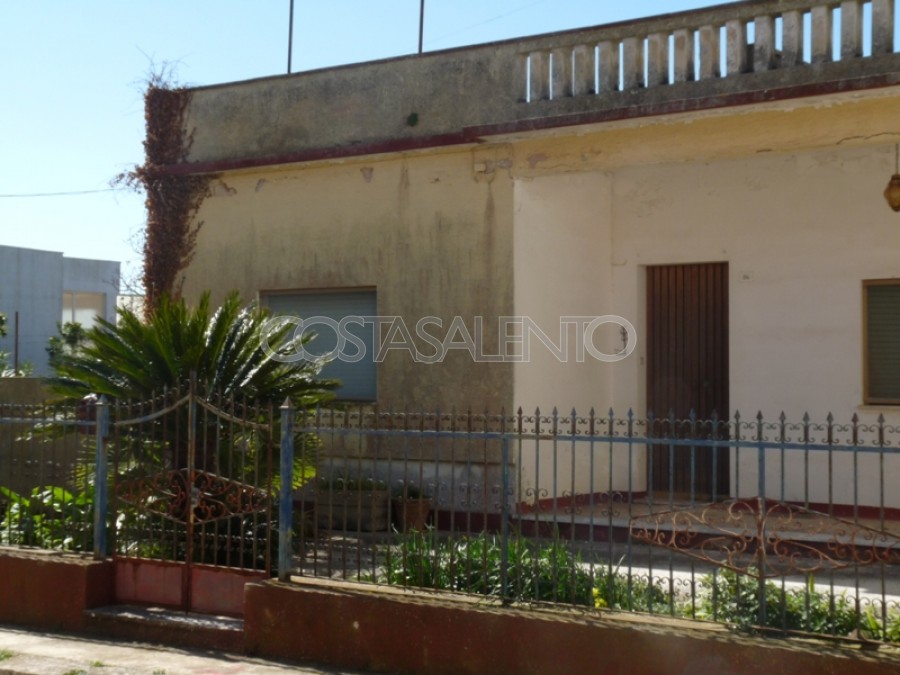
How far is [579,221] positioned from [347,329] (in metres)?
2.80

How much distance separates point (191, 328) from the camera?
352 inches

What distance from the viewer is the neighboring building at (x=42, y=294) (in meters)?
40.7

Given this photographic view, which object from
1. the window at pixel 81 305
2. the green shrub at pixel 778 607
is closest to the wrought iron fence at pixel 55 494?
the green shrub at pixel 778 607

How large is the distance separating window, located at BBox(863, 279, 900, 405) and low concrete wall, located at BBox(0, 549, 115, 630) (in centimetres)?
734

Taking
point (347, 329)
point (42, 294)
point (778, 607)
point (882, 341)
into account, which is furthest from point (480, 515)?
point (42, 294)

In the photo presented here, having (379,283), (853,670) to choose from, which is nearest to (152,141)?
(379,283)

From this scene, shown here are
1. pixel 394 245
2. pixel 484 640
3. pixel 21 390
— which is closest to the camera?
pixel 484 640

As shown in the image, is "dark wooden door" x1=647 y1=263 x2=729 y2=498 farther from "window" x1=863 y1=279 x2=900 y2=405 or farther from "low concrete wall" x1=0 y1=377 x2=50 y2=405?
"low concrete wall" x1=0 y1=377 x2=50 y2=405

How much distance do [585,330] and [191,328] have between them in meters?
4.78

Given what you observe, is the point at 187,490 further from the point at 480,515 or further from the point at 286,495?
the point at 480,515

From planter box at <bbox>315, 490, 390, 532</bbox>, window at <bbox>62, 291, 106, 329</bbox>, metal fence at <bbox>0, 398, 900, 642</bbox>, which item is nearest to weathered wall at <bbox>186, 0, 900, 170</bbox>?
metal fence at <bbox>0, 398, 900, 642</bbox>

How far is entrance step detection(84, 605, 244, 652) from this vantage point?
7.41 m

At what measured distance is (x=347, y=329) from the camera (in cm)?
1224

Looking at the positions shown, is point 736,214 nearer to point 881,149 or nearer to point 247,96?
point 881,149
